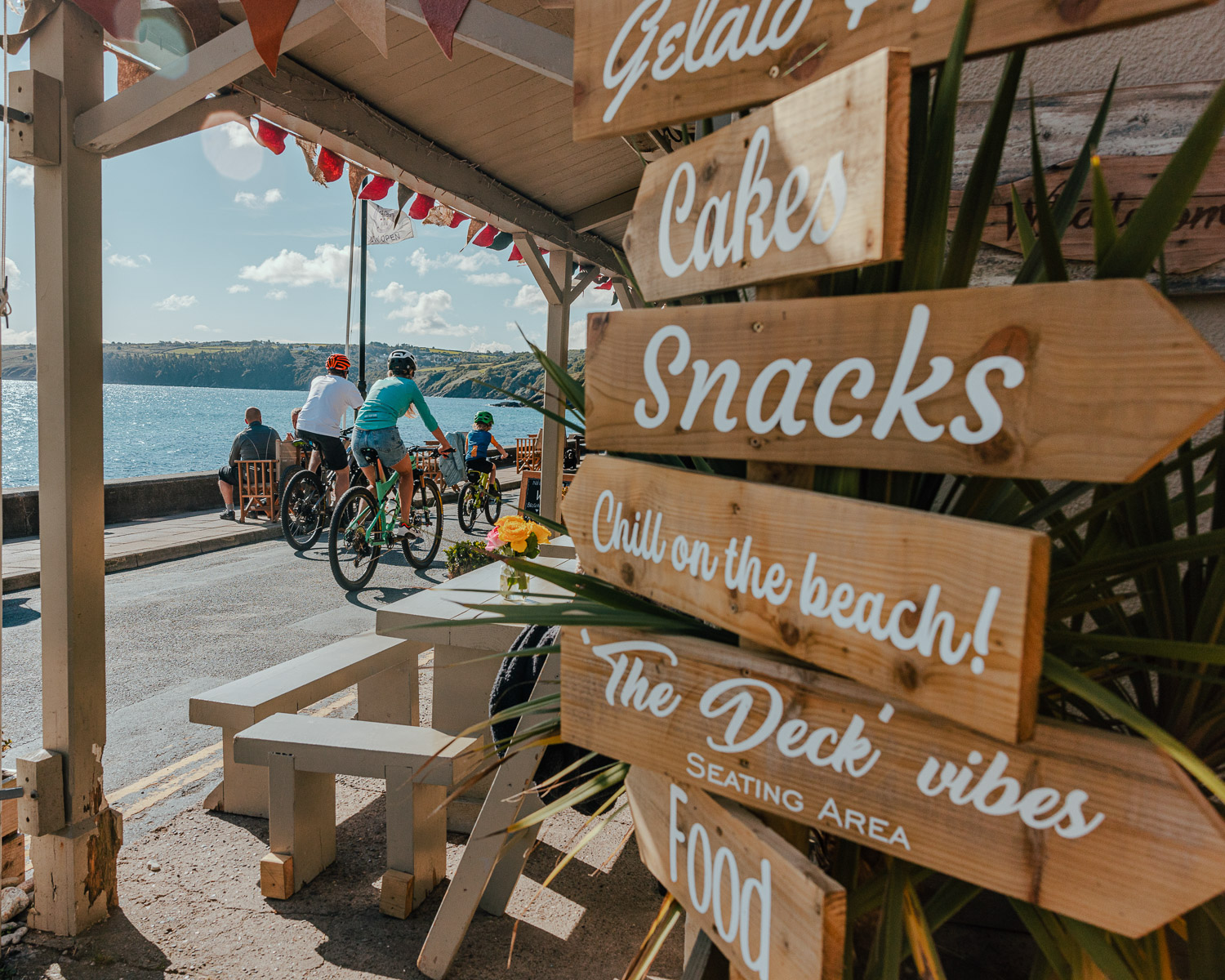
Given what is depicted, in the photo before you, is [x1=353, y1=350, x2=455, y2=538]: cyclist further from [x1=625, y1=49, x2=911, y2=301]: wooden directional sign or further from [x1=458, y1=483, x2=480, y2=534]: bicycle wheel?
[x1=625, y1=49, x2=911, y2=301]: wooden directional sign

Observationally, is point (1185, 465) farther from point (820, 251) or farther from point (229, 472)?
point (229, 472)

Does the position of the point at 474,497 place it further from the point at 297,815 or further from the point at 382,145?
the point at 297,815

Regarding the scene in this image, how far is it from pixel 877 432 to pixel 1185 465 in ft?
1.63

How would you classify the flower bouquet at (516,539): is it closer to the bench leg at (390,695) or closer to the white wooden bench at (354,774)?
the white wooden bench at (354,774)

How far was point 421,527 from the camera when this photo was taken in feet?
24.0

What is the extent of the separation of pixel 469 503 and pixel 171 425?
110736 millimetres

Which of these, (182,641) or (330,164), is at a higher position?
(330,164)

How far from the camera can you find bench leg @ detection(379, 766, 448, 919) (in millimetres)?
2293

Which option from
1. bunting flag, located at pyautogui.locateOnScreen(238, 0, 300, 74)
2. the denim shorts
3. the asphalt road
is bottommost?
the asphalt road

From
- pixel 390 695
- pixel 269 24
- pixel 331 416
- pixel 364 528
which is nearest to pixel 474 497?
pixel 331 416

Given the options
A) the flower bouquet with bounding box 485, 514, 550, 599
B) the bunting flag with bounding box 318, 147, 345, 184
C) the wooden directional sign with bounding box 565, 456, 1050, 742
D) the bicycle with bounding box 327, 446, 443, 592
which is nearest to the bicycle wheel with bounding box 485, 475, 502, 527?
the bicycle with bounding box 327, 446, 443, 592

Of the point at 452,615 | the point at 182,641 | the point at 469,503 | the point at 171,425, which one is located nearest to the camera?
the point at 452,615

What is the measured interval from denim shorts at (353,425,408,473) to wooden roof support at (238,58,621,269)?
1.88 metres

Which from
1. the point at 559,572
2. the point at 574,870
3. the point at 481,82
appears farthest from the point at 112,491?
the point at 559,572
